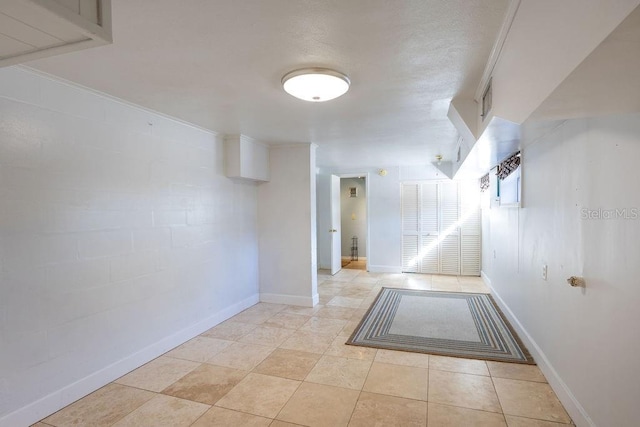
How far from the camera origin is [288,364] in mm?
2789

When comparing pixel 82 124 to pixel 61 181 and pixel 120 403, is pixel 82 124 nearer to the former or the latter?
pixel 61 181

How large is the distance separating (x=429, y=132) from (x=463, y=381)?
8.29ft

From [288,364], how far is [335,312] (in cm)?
146

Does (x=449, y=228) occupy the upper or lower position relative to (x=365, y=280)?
upper

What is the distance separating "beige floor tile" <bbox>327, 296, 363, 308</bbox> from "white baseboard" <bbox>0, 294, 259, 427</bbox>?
1666mm

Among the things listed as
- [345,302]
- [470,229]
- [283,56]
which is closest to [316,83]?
[283,56]

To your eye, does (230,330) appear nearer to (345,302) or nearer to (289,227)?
(289,227)

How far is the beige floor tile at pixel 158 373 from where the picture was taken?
98.1 inches

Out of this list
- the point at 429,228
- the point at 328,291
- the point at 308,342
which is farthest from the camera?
the point at 429,228

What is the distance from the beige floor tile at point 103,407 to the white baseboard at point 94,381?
45 mm

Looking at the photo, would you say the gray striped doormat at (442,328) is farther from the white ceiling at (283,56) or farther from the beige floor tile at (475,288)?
the white ceiling at (283,56)

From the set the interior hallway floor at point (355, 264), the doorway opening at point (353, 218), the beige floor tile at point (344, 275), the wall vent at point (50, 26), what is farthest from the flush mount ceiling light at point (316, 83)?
the doorway opening at point (353, 218)

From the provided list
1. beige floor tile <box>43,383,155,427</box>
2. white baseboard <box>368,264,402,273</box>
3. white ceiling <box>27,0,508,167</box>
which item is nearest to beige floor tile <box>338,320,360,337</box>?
beige floor tile <box>43,383,155,427</box>

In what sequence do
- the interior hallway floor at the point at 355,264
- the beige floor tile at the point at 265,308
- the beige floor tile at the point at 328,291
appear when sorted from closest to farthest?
the beige floor tile at the point at 265,308, the beige floor tile at the point at 328,291, the interior hallway floor at the point at 355,264
